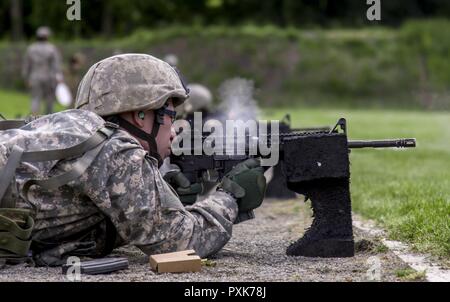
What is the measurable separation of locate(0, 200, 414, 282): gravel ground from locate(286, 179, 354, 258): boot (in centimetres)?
10

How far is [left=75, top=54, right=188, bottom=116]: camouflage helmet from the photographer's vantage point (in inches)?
231

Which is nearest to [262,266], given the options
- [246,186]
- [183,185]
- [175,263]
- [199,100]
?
[246,186]

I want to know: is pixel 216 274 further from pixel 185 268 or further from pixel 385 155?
pixel 385 155

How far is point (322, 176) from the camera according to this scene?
6.11 m

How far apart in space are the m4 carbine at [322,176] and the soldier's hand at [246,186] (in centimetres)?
12

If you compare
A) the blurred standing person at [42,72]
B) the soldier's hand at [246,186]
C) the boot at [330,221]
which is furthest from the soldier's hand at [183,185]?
the blurred standing person at [42,72]

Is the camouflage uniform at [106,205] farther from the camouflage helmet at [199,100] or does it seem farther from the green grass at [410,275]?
the camouflage helmet at [199,100]

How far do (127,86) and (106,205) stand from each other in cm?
82

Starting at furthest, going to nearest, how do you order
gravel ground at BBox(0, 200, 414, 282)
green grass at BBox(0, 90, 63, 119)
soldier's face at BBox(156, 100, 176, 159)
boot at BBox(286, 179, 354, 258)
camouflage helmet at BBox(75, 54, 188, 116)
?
green grass at BBox(0, 90, 63, 119)
boot at BBox(286, 179, 354, 258)
soldier's face at BBox(156, 100, 176, 159)
camouflage helmet at BBox(75, 54, 188, 116)
gravel ground at BBox(0, 200, 414, 282)

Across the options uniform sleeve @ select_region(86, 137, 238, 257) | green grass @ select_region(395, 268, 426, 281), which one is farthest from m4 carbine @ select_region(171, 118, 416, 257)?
green grass @ select_region(395, 268, 426, 281)

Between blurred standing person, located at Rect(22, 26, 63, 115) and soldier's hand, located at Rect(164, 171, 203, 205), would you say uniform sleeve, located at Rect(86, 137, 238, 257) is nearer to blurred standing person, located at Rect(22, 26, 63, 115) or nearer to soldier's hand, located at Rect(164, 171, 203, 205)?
soldier's hand, located at Rect(164, 171, 203, 205)

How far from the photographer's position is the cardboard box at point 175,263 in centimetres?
555

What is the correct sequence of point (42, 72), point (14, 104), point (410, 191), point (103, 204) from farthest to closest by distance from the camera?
point (14, 104)
point (42, 72)
point (410, 191)
point (103, 204)

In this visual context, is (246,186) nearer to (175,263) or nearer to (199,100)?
(175,263)
